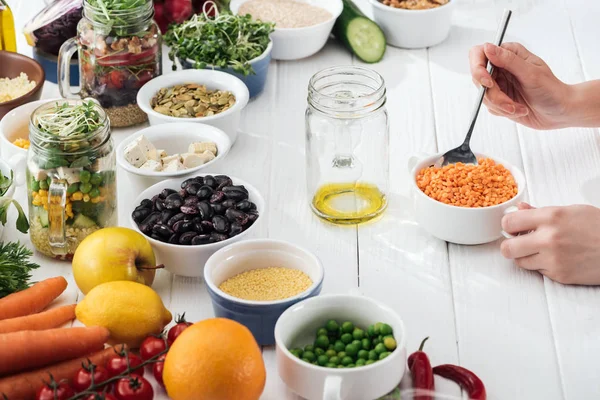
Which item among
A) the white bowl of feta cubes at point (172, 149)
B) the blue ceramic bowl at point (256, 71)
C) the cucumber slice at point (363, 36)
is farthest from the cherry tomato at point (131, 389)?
the cucumber slice at point (363, 36)

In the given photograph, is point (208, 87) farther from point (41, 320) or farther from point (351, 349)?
point (351, 349)

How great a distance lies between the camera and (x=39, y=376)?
154 centimetres

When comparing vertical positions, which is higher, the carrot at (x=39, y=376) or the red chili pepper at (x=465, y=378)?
the red chili pepper at (x=465, y=378)

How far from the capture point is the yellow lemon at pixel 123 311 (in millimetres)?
1624

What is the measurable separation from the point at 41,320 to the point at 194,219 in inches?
13.7

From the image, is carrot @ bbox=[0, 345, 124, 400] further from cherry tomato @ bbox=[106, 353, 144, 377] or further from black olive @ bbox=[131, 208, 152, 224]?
black olive @ bbox=[131, 208, 152, 224]

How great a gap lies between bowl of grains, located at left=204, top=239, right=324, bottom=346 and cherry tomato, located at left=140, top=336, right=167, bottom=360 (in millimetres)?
127

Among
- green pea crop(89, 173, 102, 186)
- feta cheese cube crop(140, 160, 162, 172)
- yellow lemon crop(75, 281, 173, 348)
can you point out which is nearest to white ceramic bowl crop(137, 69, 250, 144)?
feta cheese cube crop(140, 160, 162, 172)

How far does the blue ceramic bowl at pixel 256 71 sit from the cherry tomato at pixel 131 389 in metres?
1.14

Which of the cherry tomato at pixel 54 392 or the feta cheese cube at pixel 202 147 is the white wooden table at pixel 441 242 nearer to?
the feta cheese cube at pixel 202 147

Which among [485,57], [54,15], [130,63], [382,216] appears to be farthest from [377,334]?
[54,15]

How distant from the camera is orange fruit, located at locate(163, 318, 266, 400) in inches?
56.2

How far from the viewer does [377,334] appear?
5.07ft

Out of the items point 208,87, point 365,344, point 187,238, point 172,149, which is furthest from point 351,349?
point 208,87
